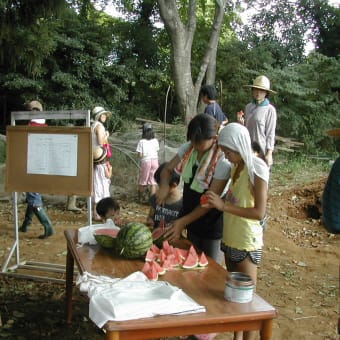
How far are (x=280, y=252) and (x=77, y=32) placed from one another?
11.4 meters

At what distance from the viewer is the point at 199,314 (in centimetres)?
208

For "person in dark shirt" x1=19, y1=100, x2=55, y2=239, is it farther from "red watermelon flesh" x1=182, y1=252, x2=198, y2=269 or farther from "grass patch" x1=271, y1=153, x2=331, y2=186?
"grass patch" x1=271, y1=153, x2=331, y2=186

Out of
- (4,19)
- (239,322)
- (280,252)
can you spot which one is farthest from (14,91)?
(239,322)

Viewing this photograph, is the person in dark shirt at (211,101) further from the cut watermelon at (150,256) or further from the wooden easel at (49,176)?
the cut watermelon at (150,256)

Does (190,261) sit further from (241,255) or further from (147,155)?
(147,155)

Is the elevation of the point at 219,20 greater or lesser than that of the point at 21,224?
greater

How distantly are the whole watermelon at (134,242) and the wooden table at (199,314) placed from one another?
0.10 meters

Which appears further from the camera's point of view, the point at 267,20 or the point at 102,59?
the point at 267,20

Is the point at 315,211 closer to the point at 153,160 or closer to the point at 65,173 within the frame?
the point at 153,160

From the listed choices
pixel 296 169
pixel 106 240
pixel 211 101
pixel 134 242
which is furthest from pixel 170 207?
pixel 296 169

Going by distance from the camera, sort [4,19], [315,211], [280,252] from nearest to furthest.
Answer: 1. [4,19]
2. [280,252]
3. [315,211]

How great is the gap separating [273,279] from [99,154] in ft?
10.5

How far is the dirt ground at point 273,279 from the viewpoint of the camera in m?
4.04

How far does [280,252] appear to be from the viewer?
6586 mm
